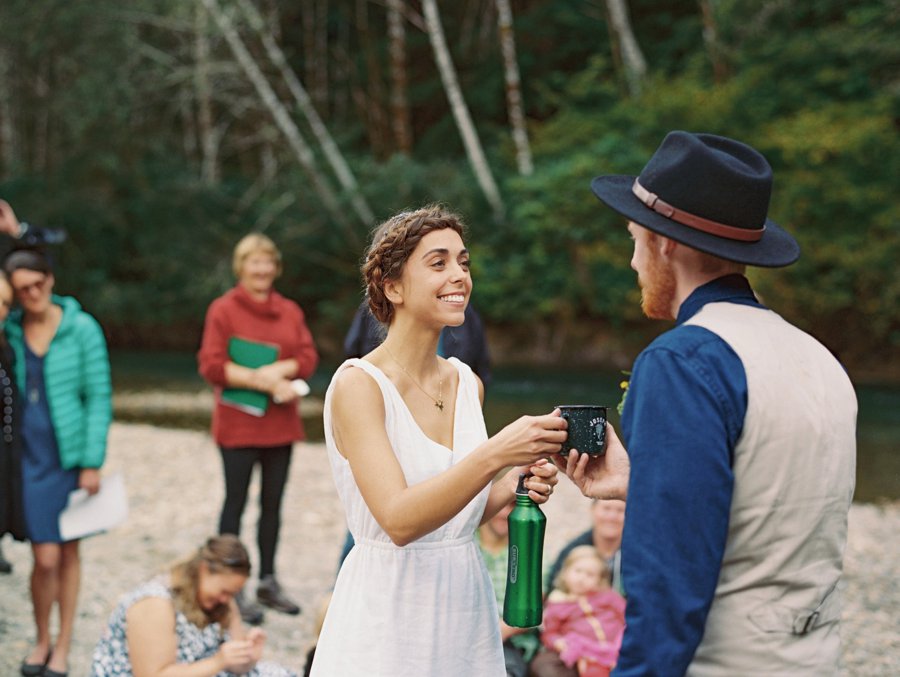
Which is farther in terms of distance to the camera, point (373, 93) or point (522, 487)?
point (373, 93)

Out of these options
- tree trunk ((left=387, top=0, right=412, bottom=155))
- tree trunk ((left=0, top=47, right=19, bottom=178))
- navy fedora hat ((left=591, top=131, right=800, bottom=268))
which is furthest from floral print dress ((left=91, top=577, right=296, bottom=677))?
tree trunk ((left=0, top=47, right=19, bottom=178))

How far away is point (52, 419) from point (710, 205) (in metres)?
3.94

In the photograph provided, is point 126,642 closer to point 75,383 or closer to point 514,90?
point 75,383

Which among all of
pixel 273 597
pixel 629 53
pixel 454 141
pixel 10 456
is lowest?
pixel 273 597

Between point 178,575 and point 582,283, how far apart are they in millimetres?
21993

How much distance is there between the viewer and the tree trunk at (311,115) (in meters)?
23.8

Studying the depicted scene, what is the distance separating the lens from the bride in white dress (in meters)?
2.24

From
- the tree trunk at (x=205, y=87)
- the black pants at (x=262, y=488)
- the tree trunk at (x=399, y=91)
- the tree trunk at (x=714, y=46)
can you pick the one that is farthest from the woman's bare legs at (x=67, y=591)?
the tree trunk at (x=399, y=91)

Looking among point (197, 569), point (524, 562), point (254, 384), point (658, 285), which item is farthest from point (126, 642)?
point (658, 285)

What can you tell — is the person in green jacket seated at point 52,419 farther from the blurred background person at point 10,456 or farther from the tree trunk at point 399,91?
the tree trunk at point 399,91

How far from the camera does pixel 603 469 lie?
2.20 m

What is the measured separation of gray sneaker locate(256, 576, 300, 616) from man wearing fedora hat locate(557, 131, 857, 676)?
16.1ft

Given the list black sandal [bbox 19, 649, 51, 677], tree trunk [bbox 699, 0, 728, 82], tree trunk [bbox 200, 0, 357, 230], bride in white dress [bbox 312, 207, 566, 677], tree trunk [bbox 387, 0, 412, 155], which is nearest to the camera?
bride in white dress [bbox 312, 207, 566, 677]

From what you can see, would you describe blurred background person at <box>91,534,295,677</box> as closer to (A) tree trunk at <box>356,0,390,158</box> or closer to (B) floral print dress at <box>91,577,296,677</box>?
(B) floral print dress at <box>91,577,296,677</box>
